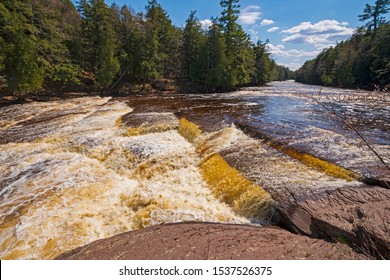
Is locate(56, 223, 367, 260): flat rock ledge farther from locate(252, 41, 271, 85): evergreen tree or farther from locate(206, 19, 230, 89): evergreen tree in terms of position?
locate(252, 41, 271, 85): evergreen tree

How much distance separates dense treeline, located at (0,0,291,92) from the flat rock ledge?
66.6 feet

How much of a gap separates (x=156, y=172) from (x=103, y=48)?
78.2ft

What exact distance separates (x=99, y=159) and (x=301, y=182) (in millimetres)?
6641

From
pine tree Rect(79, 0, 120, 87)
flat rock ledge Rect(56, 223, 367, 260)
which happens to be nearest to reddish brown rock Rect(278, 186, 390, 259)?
flat rock ledge Rect(56, 223, 367, 260)

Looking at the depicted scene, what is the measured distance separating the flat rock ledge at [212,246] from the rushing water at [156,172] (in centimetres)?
75

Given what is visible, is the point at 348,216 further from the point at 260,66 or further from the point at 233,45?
the point at 260,66

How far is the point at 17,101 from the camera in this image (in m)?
18.2

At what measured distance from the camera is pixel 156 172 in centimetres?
685

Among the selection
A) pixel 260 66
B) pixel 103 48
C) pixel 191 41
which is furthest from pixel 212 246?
pixel 260 66

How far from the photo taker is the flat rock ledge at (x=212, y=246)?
3018 mm

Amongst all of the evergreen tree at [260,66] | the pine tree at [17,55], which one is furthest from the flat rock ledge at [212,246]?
the evergreen tree at [260,66]

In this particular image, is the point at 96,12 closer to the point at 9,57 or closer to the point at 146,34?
the point at 146,34

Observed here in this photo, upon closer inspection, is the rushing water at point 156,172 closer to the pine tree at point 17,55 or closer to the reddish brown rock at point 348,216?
the reddish brown rock at point 348,216
